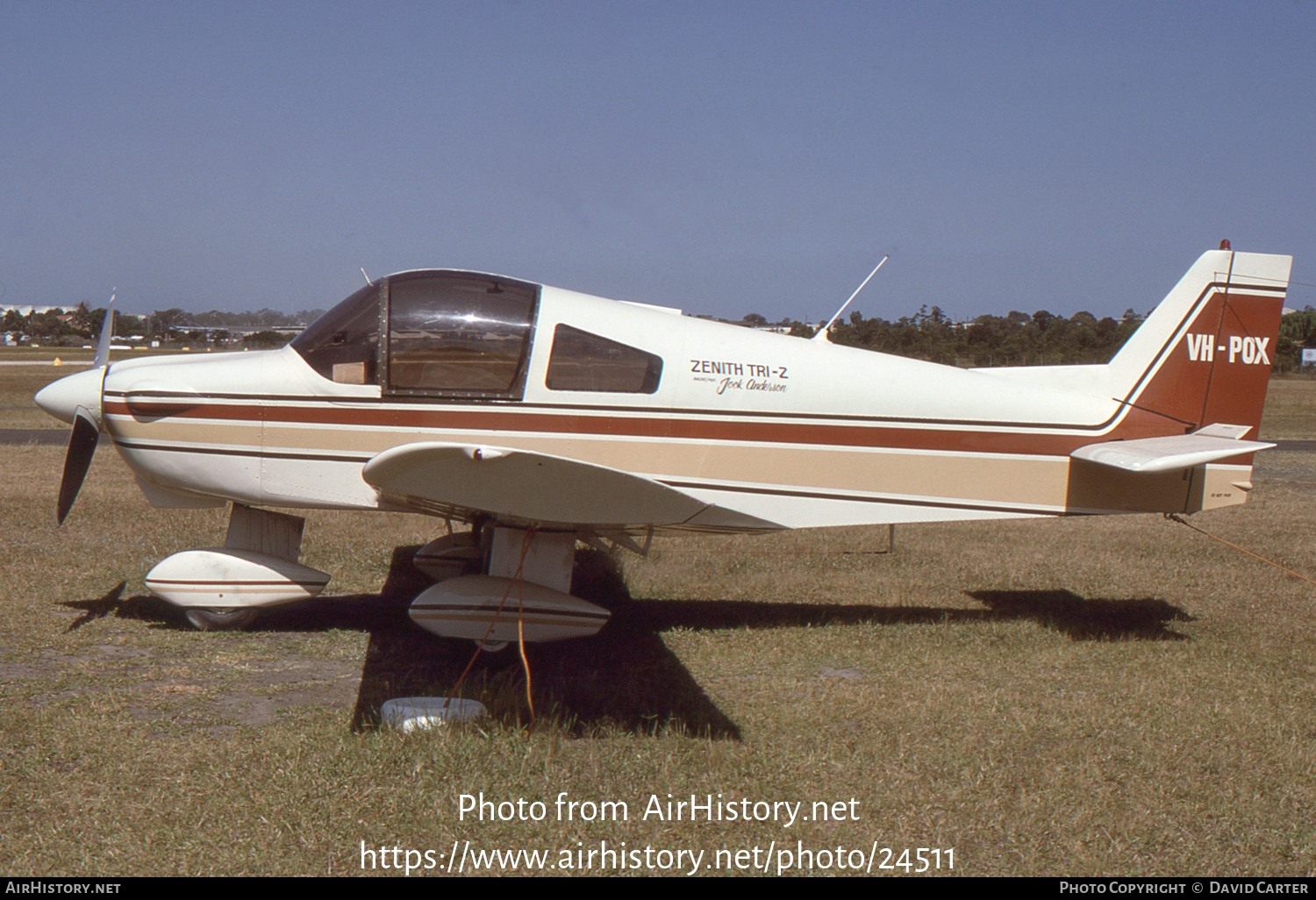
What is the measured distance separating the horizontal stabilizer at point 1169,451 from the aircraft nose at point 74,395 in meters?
5.99

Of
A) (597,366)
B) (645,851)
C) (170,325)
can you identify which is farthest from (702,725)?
(170,325)

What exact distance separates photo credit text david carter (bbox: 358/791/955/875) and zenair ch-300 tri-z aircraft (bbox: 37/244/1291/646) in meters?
1.57

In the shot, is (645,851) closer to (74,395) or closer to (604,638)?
(604,638)

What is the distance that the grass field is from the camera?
3.52 m

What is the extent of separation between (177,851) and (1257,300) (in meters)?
6.88

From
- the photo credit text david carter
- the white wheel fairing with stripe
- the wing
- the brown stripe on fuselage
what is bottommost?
the photo credit text david carter

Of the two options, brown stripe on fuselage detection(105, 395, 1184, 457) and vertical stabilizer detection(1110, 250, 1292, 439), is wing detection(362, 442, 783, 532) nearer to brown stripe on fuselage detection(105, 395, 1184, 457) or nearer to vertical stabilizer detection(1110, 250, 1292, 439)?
brown stripe on fuselage detection(105, 395, 1184, 457)

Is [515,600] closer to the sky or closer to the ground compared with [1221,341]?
closer to the ground

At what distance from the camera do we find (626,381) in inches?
213

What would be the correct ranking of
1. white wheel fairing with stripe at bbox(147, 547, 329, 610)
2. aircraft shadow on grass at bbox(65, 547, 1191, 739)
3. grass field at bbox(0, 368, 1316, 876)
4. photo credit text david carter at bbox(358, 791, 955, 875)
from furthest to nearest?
white wheel fairing with stripe at bbox(147, 547, 329, 610) → aircraft shadow on grass at bbox(65, 547, 1191, 739) → grass field at bbox(0, 368, 1316, 876) → photo credit text david carter at bbox(358, 791, 955, 875)

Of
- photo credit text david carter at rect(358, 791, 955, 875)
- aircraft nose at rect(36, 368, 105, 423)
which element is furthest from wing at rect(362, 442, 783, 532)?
aircraft nose at rect(36, 368, 105, 423)

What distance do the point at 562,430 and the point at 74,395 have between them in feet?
9.77

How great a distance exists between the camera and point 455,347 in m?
5.33

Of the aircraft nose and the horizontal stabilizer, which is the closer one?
the horizontal stabilizer
